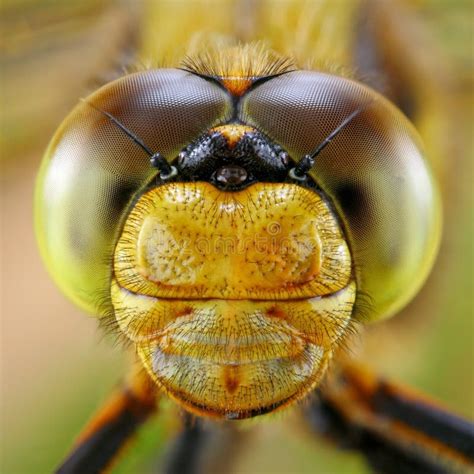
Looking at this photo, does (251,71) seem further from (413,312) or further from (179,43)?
(413,312)

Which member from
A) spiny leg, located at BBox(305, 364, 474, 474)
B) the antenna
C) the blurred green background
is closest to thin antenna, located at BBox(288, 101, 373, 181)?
the antenna

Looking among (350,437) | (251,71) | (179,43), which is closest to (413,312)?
(350,437)

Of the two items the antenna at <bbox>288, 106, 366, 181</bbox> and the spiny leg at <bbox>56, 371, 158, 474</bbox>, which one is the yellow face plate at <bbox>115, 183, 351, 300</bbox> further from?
the spiny leg at <bbox>56, 371, 158, 474</bbox>

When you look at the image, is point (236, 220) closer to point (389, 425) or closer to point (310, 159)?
point (310, 159)

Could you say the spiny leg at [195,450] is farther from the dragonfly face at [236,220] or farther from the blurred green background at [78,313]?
the dragonfly face at [236,220]

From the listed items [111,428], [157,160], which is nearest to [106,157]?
[157,160]

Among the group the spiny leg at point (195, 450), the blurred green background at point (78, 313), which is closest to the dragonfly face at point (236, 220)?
the blurred green background at point (78, 313)
